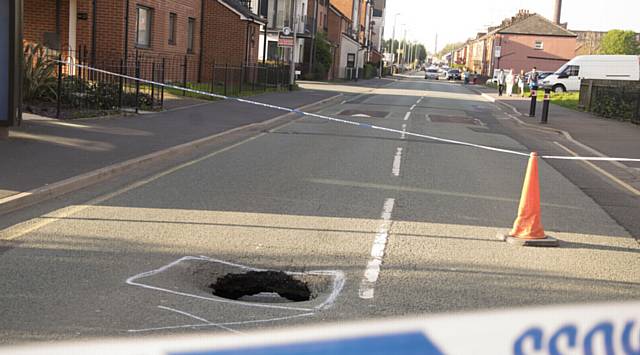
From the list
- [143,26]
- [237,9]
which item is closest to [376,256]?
[143,26]

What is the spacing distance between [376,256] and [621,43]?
359 ft

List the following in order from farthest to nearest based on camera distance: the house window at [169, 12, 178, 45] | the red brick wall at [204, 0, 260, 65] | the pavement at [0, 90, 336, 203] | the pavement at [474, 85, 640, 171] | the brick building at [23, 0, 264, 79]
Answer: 1. the red brick wall at [204, 0, 260, 65]
2. the house window at [169, 12, 178, 45]
3. the brick building at [23, 0, 264, 79]
4. the pavement at [474, 85, 640, 171]
5. the pavement at [0, 90, 336, 203]

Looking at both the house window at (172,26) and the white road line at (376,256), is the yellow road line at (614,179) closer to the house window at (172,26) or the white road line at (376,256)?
the white road line at (376,256)

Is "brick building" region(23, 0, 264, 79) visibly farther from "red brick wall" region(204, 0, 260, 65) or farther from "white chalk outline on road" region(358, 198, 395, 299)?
"white chalk outline on road" region(358, 198, 395, 299)

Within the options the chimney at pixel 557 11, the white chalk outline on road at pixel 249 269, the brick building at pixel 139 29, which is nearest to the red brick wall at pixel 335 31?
the chimney at pixel 557 11

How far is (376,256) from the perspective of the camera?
6.61 metres

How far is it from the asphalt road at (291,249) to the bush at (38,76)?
6.00m

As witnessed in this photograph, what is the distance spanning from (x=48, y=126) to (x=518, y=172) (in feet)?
29.2

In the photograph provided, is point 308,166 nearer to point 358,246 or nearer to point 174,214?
point 174,214

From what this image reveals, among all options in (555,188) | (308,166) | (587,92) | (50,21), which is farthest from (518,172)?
(587,92)

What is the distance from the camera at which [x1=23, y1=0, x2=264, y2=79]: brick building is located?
74.0 feet

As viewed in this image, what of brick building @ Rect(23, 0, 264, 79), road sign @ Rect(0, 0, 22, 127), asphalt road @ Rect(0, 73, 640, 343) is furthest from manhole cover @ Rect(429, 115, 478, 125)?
road sign @ Rect(0, 0, 22, 127)

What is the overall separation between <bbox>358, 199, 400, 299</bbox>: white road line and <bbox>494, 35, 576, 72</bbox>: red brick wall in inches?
2954

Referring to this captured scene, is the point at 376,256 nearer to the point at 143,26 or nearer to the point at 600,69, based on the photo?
the point at 143,26
